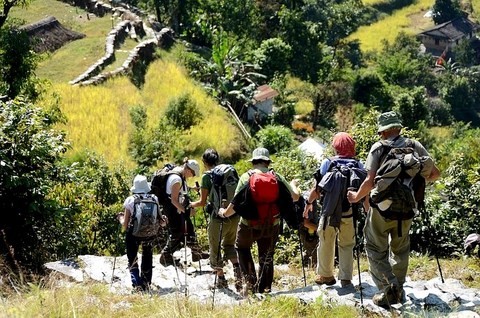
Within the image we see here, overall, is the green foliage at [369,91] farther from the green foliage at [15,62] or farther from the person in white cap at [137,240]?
the person in white cap at [137,240]

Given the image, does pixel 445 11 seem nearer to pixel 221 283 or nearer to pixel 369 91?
pixel 369 91

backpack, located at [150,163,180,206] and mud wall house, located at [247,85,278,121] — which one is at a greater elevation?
backpack, located at [150,163,180,206]

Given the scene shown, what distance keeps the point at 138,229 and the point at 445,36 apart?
49279 millimetres

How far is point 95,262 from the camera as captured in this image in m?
7.79

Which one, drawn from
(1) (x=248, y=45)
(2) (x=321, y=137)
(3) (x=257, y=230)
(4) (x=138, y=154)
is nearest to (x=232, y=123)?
(2) (x=321, y=137)

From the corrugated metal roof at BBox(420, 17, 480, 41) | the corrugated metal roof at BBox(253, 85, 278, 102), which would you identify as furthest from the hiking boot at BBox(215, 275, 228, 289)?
the corrugated metal roof at BBox(420, 17, 480, 41)

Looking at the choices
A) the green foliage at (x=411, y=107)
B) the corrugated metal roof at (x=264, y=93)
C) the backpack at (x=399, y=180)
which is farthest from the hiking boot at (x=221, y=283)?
the green foliage at (x=411, y=107)

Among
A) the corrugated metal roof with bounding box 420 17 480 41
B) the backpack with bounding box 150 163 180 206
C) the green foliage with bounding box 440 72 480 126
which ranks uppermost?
the corrugated metal roof with bounding box 420 17 480 41

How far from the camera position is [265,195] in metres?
5.68

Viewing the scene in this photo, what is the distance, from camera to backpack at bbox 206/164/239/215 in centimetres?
641

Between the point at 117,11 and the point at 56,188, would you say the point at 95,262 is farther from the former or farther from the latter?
the point at 117,11

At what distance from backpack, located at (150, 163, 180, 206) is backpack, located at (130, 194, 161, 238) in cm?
60

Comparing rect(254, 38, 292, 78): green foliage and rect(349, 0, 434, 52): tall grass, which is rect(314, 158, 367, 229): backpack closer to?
rect(254, 38, 292, 78): green foliage

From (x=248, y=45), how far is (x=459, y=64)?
22114mm
